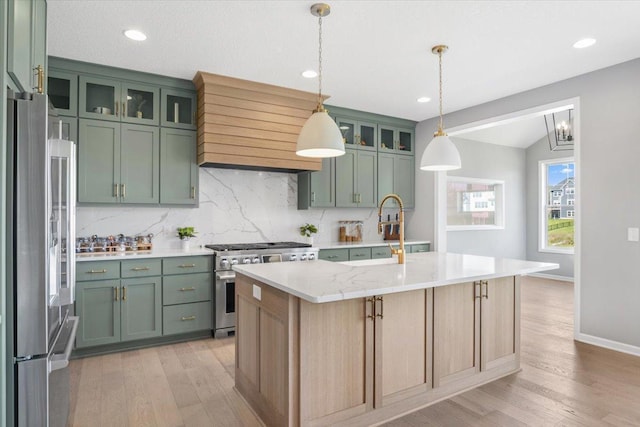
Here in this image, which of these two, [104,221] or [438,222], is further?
[438,222]

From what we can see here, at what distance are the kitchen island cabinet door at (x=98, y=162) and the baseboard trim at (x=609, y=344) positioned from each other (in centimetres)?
479

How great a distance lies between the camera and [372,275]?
2.38 m

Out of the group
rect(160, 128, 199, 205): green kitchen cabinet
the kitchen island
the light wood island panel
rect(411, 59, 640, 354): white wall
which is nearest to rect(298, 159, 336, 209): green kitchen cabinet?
rect(160, 128, 199, 205): green kitchen cabinet

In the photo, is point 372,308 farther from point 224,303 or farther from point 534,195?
point 534,195

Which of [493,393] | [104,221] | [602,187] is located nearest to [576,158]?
[602,187]

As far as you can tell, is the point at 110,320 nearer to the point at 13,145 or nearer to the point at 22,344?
the point at 22,344

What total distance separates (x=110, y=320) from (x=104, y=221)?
1.06m

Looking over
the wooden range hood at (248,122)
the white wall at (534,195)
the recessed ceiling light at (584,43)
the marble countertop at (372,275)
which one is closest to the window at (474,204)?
the white wall at (534,195)

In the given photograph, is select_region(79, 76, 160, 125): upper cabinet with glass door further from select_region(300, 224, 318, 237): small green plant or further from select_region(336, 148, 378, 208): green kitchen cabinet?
select_region(336, 148, 378, 208): green kitchen cabinet

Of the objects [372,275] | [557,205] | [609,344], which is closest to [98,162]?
[372,275]

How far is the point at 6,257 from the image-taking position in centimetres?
158

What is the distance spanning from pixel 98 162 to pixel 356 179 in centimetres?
309

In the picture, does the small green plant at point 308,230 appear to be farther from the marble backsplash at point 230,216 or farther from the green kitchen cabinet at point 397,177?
the green kitchen cabinet at point 397,177

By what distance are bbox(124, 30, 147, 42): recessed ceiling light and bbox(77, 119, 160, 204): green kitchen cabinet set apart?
3.26 feet
